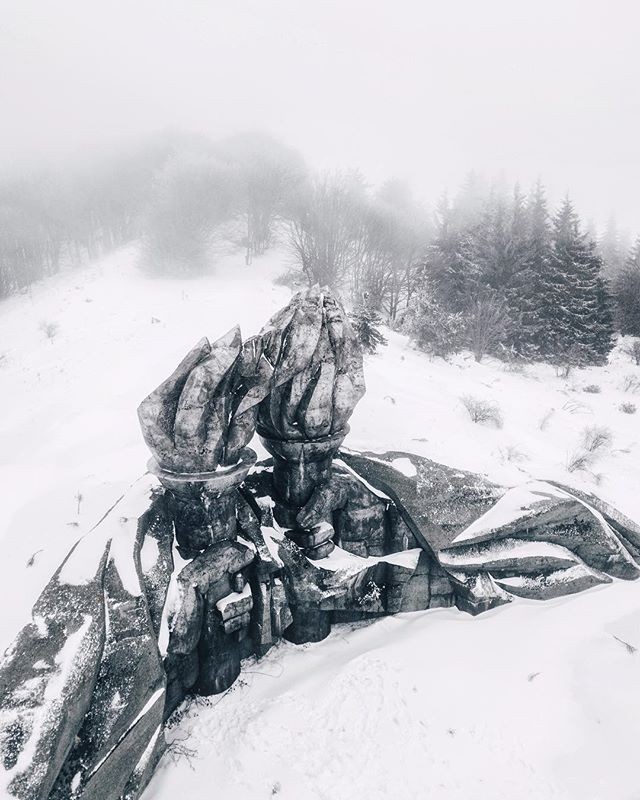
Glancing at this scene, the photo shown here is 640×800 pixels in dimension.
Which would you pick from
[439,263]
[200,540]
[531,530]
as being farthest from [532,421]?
[439,263]

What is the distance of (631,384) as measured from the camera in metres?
14.3

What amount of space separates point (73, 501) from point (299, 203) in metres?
24.0

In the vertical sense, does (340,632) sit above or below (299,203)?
below

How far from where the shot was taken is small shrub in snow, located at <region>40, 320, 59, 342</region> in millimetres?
13734

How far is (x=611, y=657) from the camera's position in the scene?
3.54 m

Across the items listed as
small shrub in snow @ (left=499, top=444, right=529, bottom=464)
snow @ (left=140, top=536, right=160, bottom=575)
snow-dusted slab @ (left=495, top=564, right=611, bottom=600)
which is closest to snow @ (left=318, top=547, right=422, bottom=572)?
snow-dusted slab @ (left=495, top=564, right=611, bottom=600)

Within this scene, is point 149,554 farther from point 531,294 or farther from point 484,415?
point 531,294

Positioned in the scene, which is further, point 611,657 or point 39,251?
point 39,251

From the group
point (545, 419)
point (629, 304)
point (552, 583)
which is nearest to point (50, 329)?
point (545, 419)

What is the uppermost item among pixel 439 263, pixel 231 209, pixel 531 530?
pixel 231 209

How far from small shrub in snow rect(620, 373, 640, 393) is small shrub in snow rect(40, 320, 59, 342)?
18.6m

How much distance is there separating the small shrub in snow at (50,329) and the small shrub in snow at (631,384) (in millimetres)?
18616

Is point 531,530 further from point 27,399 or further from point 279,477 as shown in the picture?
point 27,399

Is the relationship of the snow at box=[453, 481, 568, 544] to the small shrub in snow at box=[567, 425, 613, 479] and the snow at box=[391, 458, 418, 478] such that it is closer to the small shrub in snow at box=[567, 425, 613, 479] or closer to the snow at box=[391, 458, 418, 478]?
the snow at box=[391, 458, 418, 478]
